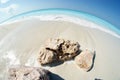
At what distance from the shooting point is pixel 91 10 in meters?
4.21

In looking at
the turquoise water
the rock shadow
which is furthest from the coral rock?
the turquoise water

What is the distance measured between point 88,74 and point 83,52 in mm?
337

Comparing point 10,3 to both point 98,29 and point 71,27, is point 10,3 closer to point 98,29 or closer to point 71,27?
point 71,27

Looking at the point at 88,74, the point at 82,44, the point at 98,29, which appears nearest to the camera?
the point at 88,74

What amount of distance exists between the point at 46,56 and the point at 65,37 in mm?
509

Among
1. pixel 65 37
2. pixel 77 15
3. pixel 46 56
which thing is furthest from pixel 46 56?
pixel 77 15

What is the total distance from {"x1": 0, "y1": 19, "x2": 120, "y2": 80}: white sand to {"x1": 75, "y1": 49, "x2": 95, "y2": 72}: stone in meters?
0.06

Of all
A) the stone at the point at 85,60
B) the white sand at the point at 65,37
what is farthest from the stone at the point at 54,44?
the stone at the point at 85,60

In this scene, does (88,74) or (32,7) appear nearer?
(88,74)

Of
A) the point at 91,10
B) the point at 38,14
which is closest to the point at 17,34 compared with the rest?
the point at 38,14

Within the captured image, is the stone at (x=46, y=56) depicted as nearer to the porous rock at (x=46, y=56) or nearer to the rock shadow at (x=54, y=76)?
the porous rock at (x=46, y=56)

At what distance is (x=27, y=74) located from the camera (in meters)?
3.31

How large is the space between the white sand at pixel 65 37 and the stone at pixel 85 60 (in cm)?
6

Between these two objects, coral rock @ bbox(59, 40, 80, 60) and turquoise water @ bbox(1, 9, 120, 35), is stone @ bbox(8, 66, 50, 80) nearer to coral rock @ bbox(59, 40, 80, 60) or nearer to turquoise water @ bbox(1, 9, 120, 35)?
coral rock @ bbox(59, 40, 80, 60)
